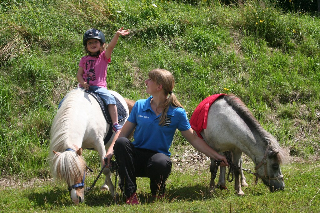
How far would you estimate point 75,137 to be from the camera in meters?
5.49

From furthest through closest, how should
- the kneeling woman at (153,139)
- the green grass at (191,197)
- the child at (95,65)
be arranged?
1. the child at (95,65)
2. the kneeling woman at (153,139)
3. the green grass at (191,197)

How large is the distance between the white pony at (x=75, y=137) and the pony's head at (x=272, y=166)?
2.13 m

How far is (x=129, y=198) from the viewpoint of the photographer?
5066 millimetres

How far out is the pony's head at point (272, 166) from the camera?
5.45m

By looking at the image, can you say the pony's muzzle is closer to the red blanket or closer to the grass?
the grass

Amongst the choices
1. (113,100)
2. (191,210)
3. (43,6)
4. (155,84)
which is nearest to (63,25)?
(43,6)

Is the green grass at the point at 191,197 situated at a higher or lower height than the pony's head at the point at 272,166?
lower

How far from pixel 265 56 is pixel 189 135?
6.26 meters

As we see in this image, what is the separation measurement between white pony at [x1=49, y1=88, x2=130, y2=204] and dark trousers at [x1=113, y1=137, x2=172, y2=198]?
503 mm

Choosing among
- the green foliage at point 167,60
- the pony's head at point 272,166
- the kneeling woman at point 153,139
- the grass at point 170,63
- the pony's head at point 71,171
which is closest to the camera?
the pony's head at point 71,171

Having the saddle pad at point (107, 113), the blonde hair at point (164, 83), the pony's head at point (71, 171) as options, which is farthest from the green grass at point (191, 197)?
the blonde hair at point (164, 83)

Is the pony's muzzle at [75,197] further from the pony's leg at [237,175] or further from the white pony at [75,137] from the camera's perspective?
the pony's leg at [237,175]

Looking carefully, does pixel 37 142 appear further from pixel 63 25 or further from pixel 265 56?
pixel 265 56

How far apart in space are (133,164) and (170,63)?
5.61 m
